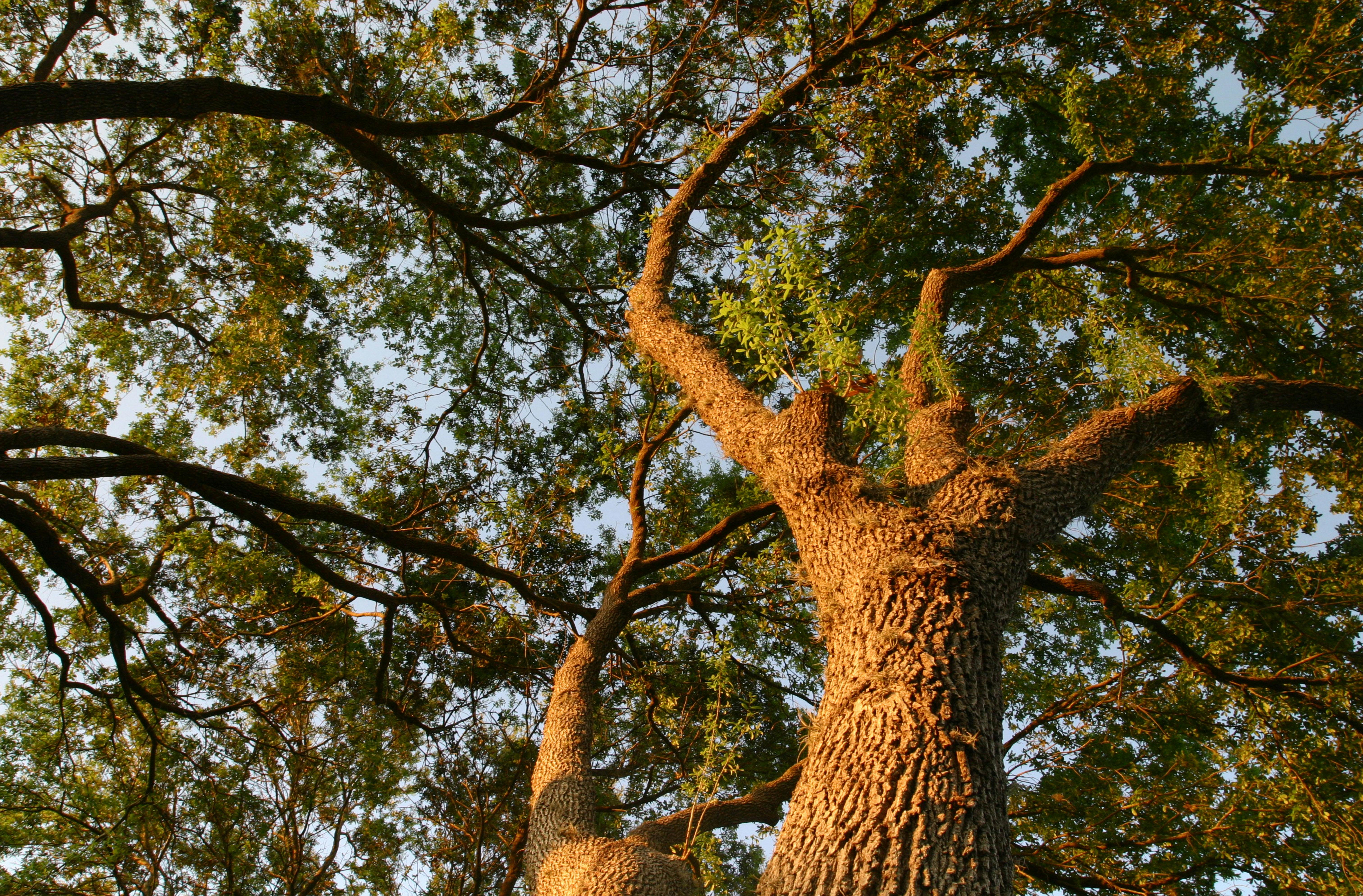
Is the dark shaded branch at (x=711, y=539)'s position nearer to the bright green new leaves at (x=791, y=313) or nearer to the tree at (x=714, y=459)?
→ the tree at (x=714, y=459)

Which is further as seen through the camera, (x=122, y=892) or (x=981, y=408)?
(x=981, y=408)

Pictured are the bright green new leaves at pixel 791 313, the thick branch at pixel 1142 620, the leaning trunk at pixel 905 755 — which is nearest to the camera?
the leaning trunk at pixel 905 755

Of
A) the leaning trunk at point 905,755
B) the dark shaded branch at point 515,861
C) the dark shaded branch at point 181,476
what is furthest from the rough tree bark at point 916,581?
the dark shaded branch at point 515,861

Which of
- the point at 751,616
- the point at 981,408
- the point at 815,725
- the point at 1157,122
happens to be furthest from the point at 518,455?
the point at 1157,122

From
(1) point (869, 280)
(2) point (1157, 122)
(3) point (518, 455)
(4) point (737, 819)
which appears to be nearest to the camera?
(4) point (737, 819)

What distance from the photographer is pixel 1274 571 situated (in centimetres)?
600

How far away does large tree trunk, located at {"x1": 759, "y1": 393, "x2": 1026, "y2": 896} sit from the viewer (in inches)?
75.2

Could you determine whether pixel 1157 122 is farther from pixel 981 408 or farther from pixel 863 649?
pixel 863 649

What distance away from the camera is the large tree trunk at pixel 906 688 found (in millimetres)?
1911

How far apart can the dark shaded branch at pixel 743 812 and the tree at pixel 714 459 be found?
65 millimetres

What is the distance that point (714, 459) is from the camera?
777 centimetres

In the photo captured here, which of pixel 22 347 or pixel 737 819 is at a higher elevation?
pixel 22 347

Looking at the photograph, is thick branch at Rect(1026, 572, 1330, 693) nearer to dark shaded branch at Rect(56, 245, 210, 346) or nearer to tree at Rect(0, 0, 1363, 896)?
tree at Rect(0, 0, 1363, 896)

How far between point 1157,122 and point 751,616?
6.30m
